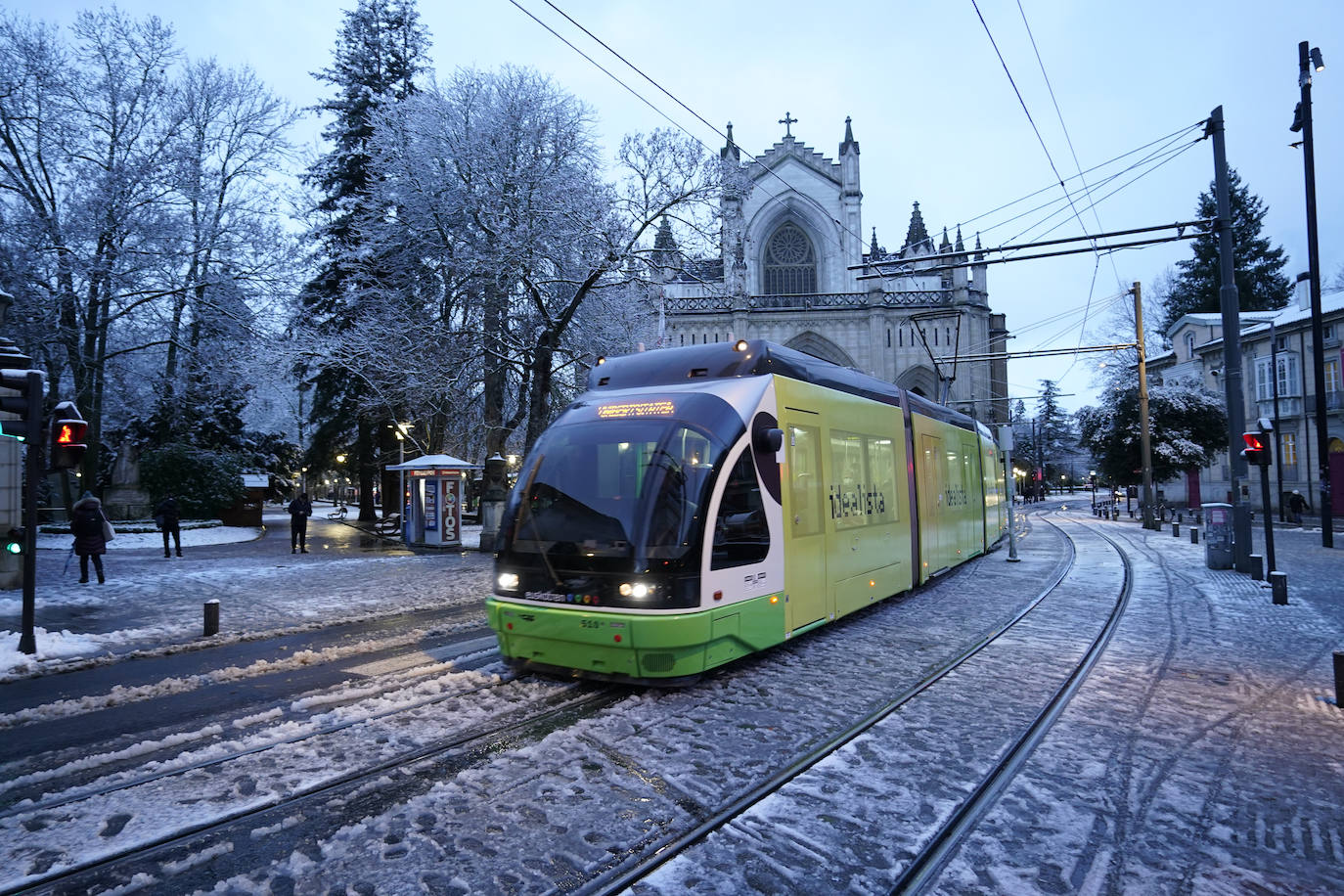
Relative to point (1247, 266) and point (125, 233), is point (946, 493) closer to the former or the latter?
point (125, 233)

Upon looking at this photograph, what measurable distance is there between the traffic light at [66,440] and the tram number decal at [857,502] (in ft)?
28.3

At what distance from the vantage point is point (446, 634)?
30.6ft

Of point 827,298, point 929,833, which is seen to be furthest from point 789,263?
point 929,833

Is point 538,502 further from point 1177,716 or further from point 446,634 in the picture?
point 1177,716

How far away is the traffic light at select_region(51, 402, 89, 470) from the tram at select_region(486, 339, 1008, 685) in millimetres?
5914

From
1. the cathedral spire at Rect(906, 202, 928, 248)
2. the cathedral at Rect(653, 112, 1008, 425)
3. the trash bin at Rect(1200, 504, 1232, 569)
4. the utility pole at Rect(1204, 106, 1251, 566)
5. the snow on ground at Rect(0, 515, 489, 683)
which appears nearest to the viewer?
the snow on ground at Rect(0, 515, 489, 683)

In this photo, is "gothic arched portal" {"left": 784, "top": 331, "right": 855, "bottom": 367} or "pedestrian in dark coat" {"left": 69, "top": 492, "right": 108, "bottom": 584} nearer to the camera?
"pedestrian in dark coat" {"left": 69, "top": 492, "right": 108, "bottom": 584}

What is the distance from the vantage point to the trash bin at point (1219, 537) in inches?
577

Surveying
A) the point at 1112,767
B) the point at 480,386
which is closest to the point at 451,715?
the point at 1112,767

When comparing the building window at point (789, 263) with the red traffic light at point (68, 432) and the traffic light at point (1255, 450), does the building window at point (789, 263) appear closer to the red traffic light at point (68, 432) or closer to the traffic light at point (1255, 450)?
the traffic light at point (1255, 450)

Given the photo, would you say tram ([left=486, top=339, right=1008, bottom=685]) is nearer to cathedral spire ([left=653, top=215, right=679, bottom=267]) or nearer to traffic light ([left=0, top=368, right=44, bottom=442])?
traffic light ([left=0, top=368, right=44, bottom=442])

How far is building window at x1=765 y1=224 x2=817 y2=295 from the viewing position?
5181cm

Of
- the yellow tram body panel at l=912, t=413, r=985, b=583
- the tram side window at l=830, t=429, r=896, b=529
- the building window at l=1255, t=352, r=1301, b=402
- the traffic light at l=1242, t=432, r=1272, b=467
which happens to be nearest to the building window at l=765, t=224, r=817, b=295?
the building window at l=1255, t=352, r=1301, b=402

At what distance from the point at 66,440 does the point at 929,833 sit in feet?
32.7
